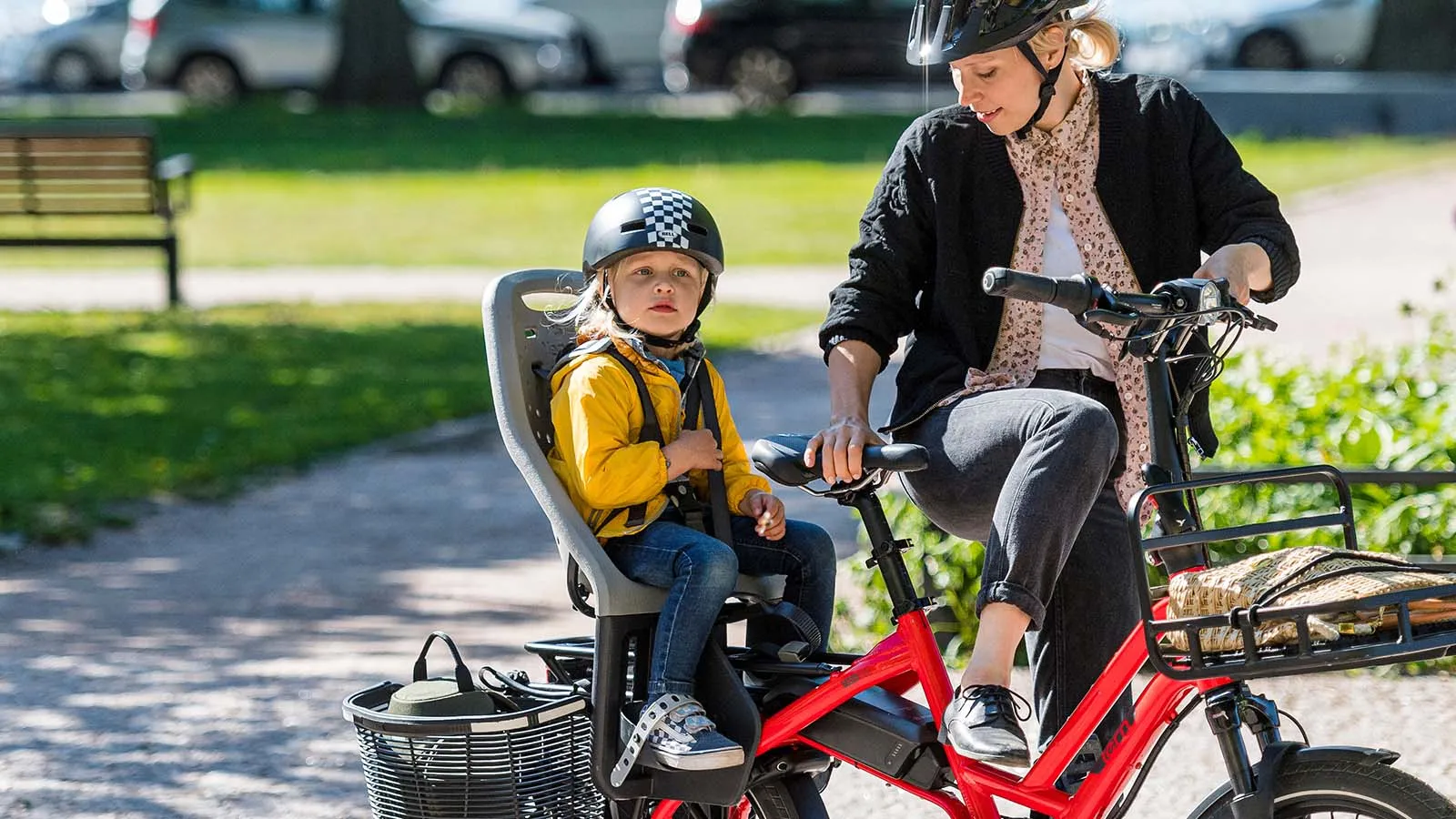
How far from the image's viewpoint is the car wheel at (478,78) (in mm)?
25906

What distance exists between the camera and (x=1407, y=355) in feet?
22.9

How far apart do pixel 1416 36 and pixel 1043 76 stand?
856 inches

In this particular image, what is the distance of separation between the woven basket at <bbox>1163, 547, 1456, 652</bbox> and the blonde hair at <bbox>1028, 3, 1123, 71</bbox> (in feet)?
3.35

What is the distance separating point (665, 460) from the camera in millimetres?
3500

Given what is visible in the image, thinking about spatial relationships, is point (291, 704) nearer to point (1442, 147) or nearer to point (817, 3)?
point (1442, 147)

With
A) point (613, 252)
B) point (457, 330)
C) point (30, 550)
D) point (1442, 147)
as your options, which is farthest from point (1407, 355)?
point (1442, 147)

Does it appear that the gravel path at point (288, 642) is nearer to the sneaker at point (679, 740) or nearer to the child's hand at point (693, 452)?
the sneaker at point (679, 740)

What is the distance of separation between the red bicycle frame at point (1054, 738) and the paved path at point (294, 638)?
115 centimetres

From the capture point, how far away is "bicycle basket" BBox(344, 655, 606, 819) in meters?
3.58

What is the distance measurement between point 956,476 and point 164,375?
24.7 feet

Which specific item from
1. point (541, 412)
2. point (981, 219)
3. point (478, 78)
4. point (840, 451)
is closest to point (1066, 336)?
point (981, 219)

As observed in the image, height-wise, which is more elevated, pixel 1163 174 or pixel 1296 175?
pixel 1163 174

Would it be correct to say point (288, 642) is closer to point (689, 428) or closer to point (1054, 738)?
point (689, 428)

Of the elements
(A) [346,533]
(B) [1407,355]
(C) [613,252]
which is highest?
(C) [613,252]
